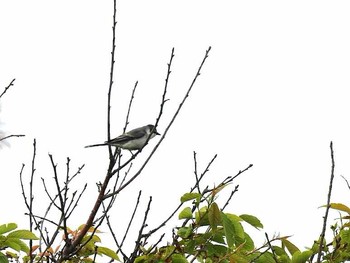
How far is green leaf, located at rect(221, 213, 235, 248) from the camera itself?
10.7ft

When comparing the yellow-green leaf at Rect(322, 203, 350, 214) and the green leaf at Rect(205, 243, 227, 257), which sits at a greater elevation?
the yellow-green leaf at Rect(322, 203, 350, 214)

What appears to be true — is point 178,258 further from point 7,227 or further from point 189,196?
point 7,227

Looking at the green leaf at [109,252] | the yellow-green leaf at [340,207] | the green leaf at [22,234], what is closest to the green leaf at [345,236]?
Answer: the yellow-green leaf at [340,207]

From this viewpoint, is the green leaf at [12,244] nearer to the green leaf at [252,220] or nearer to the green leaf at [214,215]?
the green leaf at [214,215]

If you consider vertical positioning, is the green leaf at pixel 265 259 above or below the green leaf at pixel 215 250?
below

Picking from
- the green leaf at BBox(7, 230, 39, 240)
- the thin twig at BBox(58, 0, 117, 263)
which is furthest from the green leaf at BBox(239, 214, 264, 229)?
the green leaf at BBox(7, 230, 39, 240)

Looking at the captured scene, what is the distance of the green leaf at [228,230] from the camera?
A: 10.7 ft

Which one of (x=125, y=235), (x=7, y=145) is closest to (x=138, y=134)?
(x=7, y=145)

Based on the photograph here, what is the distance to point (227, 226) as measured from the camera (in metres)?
3.28

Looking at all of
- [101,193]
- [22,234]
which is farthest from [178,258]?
[22,234]

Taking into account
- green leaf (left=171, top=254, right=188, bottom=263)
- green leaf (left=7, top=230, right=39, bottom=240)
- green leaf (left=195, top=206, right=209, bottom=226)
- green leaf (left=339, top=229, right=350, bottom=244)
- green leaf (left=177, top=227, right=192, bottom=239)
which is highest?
green leaf (left=195, top=206, right=209, bottom=226)

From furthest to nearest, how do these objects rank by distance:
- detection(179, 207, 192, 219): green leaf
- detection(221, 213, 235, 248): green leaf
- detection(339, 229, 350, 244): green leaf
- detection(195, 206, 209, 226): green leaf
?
detection(339, 229, 350, 244): green leaf
detection(179, 207, 192, 219): green leaf
detection(195, 206, 209, 226): green leaf
detection(221, 213, 235, 248): green leaf

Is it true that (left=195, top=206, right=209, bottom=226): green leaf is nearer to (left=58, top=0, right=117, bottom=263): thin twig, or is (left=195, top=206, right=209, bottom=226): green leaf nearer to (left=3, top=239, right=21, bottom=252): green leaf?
(left=58, top=0, right=117, bottom=263): thin twig

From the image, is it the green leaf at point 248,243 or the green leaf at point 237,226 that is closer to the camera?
the green leaf at point 237,226
